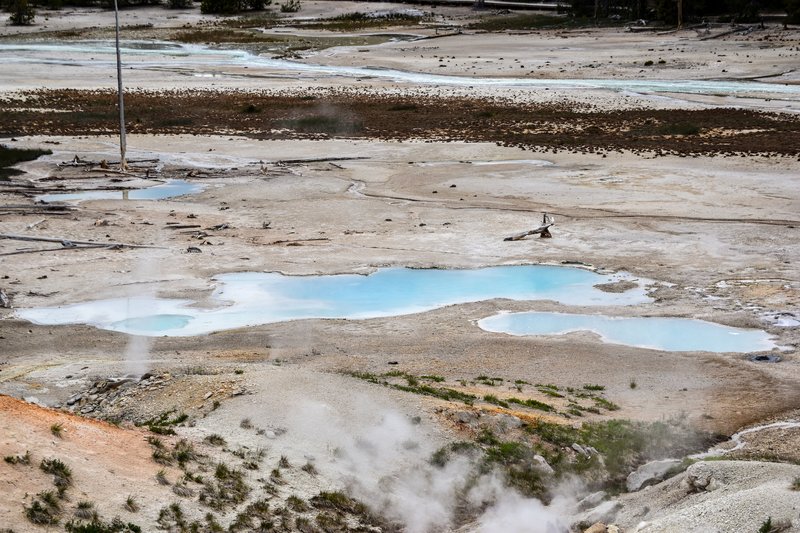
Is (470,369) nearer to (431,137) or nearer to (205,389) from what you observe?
(205,389)

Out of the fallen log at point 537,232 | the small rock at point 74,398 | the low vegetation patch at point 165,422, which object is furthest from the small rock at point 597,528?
the fallen log at point 537,232

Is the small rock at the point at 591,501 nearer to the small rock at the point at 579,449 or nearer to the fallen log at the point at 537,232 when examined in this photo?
the small rock at the point at 579,449

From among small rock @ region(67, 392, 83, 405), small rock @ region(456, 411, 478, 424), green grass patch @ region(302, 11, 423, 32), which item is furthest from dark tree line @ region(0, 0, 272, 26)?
small rock @ region(456, 411, 478, 424)

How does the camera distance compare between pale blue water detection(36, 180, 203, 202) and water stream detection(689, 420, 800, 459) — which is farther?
pale blue water detection(36, 180, 203, 202)

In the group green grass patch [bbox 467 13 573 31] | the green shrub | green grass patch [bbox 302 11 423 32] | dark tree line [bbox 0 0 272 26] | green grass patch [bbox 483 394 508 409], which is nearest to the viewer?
green grass patch [bbox 483 394 508 409]

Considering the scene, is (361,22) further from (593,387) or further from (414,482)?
(414,482)

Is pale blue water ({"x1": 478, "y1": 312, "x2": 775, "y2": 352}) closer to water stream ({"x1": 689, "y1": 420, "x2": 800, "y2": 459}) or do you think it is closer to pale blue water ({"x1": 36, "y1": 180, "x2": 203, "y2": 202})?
water stream ({"x1": 689, "y1": 420, "x2": 800, "y2": 459})

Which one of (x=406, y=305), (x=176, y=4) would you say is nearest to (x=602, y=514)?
(x=406, y=305)
